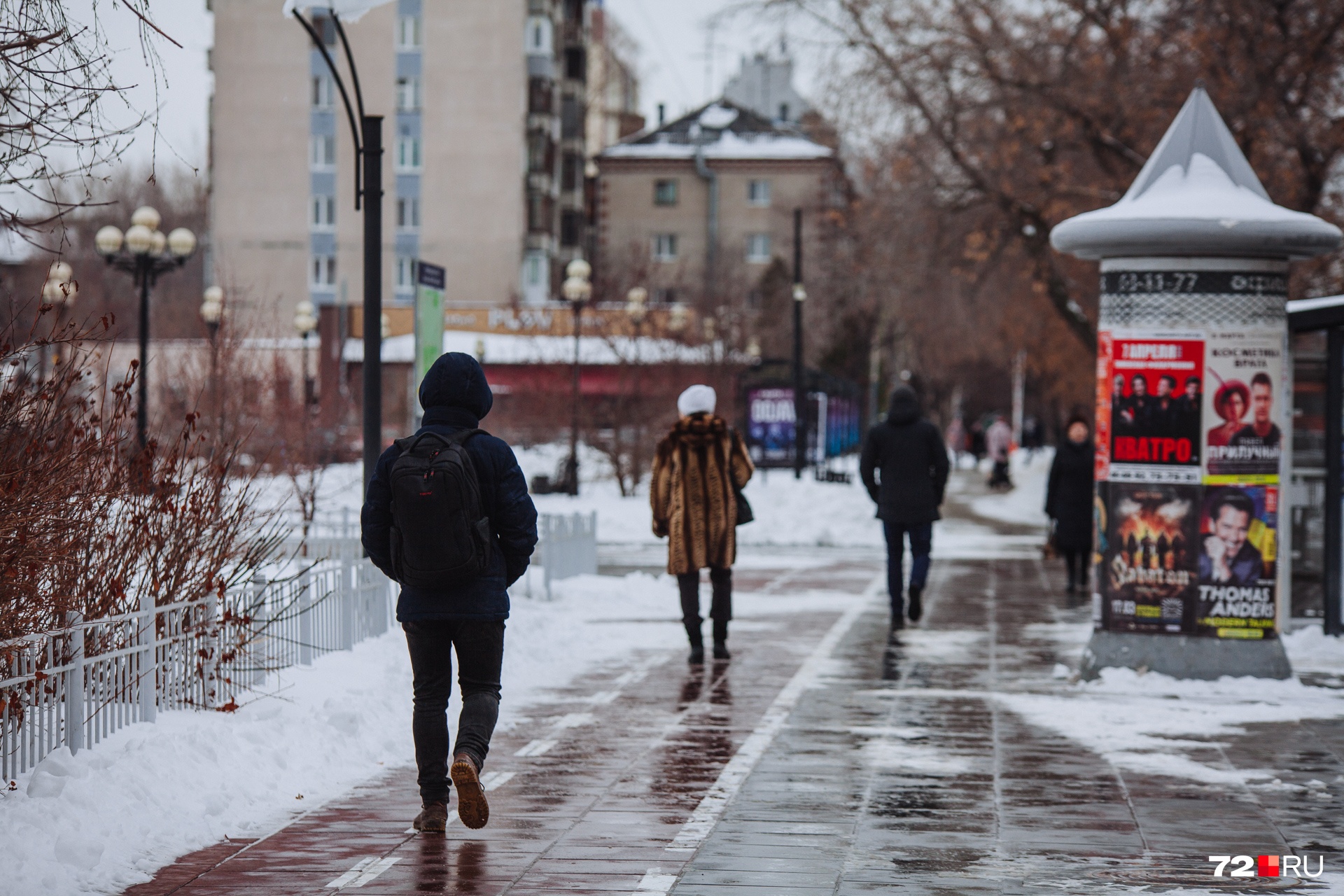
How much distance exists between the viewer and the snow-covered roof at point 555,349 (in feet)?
112

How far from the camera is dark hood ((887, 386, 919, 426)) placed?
1460cm

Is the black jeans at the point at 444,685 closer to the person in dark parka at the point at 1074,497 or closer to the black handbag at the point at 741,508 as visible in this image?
the black handbag at the point at 741,508

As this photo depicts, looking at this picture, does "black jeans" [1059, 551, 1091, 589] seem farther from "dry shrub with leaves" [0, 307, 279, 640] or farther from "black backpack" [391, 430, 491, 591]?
"black backpack" [391, 430, 491, 591]

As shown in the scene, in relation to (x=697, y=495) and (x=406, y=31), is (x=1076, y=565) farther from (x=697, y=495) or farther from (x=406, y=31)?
(x=406, y=31)

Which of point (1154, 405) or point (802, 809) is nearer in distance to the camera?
point (802, 809)

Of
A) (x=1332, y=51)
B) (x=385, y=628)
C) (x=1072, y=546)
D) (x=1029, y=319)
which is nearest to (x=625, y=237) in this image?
(x=1029, y=319)

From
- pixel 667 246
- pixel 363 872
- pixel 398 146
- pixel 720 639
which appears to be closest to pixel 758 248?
pixel 667 246

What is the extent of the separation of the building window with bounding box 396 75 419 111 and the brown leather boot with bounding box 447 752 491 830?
201ft

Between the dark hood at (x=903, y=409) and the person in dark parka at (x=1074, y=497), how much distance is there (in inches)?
148

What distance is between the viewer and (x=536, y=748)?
8984mm

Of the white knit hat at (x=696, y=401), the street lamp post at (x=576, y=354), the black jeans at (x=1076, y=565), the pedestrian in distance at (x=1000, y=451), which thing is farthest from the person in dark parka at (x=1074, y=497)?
the pedestrian in distance at (x=1000, y=451)

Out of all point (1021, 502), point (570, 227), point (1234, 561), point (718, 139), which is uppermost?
point (718, 139)

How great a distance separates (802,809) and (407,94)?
200 ft

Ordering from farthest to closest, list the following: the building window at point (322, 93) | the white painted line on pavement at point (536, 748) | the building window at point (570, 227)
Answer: the building window at point (570, 227) < the building window at point (322, 93) < the white painted line on pavement at point (536, 748)
